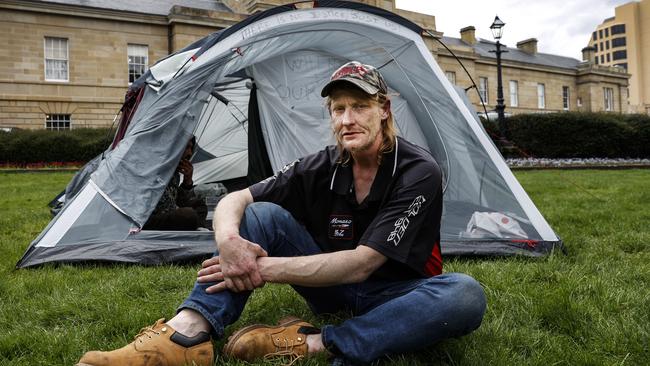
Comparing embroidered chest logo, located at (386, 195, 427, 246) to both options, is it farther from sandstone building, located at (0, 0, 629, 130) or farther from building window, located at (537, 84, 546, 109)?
building window, located at (537, 84, 546, 109)

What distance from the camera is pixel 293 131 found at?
5520mm

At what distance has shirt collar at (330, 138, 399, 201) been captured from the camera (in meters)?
2.02

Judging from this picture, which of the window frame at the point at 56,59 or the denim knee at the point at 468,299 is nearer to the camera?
the denim knee at the point at 468,299

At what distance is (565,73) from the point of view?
123 feet

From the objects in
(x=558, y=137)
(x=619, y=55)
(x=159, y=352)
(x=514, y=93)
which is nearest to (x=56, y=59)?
(x=558, y=137)

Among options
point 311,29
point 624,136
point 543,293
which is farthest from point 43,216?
point 624,136

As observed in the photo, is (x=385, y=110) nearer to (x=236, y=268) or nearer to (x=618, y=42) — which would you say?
(x=236, y=268)

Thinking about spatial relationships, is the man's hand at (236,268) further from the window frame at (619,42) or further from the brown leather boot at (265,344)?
the window frame at (619,42)

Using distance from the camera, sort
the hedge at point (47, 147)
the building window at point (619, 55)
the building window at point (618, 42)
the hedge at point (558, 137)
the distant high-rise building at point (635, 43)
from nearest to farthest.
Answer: the hedge at point (47, 147) → the hedge at point (558, 137) → the distant high-rise building at point (635, 43) → the building window at point (618, 42) → the building window at point (619, 55)

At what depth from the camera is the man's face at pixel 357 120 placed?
6.56 feet

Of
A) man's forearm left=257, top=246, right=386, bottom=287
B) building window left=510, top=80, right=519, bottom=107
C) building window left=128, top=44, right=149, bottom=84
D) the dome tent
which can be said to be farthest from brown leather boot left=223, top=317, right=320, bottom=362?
building window left=510, top=80, right=519, bottom=107

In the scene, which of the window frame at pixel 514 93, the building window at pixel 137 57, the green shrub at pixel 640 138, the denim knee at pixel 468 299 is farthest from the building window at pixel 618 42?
the denim knee at pixel 468 299

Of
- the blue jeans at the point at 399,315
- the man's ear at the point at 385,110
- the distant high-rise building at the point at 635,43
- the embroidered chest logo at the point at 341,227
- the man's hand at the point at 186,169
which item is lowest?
the blue jeans at the point at 399,315

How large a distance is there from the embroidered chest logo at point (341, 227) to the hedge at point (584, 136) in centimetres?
1509
